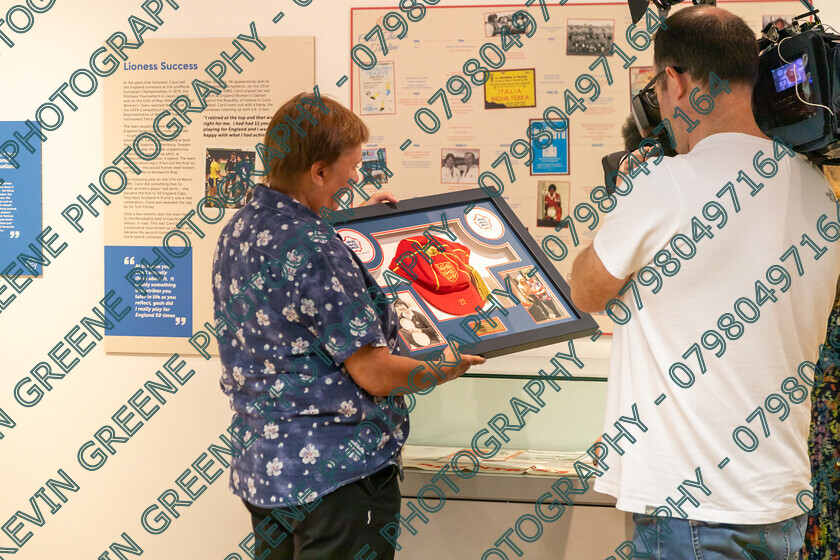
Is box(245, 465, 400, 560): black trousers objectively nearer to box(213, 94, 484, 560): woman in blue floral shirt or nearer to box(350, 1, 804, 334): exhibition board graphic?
box(213, 94, 484, 560): woman in blue floral shirt

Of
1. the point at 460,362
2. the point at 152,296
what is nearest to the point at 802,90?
the point at 460,362

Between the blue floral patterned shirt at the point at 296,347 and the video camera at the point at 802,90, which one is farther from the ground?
the video camera at the point at 802,90

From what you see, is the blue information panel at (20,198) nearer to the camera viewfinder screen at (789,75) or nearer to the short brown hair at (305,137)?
the short brown hair at (305,137)

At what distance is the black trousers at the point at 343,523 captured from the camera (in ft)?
5.26

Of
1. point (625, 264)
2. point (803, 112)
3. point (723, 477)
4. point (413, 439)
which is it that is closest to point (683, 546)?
point (723, 477)

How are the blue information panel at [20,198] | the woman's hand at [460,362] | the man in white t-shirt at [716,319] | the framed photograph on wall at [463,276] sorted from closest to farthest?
the man in white t-shirt at [716,319]
the woman's hand at [460,362]
the framed photograph on wall at [463,276]
the blue information panel at [20,198]

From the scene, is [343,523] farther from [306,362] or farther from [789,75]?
[789,75]

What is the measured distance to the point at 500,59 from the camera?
2.79 metres

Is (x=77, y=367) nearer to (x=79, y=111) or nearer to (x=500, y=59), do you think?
(x=79, y=111)

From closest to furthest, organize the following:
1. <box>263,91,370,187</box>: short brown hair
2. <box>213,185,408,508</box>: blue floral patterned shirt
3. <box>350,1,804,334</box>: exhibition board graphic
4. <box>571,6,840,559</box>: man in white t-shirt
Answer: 1. <box>571,6,840,559</box>: man in white t-shirt
2. <box>213,185,408,508</box>: blue floral patterned shirt
3. <box>263,91,370,187</box>: short brown hair
4. <box>350,1,804,334</box>: exhibition board graphic

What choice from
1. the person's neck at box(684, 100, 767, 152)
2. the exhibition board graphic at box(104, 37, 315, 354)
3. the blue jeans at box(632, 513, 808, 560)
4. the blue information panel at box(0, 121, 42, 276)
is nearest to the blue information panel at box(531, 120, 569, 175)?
the exhibition board graphic at box(104, 37, 315, 354)

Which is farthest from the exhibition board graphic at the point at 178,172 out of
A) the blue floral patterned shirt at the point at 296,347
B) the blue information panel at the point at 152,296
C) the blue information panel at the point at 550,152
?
the blue floral patterned shirt at the point at 296,347

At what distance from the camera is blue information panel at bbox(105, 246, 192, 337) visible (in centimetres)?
297

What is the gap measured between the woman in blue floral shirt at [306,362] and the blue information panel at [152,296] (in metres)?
1.37
